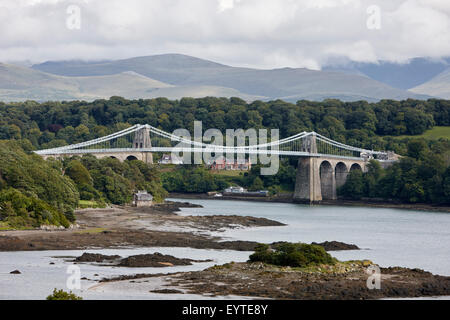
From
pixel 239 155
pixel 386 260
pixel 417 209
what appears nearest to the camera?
pixel 386 260

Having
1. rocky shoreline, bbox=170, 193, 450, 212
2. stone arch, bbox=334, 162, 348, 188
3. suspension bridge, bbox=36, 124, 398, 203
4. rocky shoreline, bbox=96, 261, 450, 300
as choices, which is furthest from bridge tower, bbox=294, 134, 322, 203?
rocky shoreline, bbox=96, 261, 450, 300

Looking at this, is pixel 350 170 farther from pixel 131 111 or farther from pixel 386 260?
pixel 386 260

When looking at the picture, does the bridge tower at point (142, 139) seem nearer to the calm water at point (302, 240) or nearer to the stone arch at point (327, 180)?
the calm water at point (302, 240)

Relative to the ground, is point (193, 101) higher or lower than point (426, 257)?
higher

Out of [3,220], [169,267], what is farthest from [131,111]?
[169,267]

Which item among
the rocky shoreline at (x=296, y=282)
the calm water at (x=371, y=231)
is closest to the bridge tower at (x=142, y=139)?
the calm water at (x=371, y=231)

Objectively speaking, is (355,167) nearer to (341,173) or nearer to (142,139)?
(341,173)
